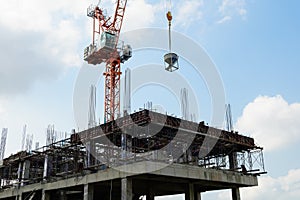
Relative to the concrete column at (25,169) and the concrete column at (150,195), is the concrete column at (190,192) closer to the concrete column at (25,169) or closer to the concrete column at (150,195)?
the concrete column at (150,195)

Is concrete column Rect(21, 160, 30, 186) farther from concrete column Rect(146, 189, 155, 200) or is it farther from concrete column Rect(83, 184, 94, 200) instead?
concrete column Rect(146, 189, 155, 200)

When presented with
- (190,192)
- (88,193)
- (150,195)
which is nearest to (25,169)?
(88,193)

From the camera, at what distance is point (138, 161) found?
28609mm

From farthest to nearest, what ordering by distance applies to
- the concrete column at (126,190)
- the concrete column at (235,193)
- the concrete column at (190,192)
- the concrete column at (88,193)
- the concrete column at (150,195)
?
1. the concrete column at (235,193)
2. the concrete column at (150,195)
3. the concrete column at (190,192)
4. the concrete column at (88,193)
5. the concrete column at (126,190)

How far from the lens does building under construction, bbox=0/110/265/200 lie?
3098cm

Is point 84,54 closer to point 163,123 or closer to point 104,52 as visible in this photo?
point 104,52

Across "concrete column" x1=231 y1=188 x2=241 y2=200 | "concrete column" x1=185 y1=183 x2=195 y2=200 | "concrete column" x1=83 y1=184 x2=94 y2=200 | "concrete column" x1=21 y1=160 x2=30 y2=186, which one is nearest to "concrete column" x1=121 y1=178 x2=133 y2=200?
"concrete column" x1=83 y1=184 x2=94 y2=200

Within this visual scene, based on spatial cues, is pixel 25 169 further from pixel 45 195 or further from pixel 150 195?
pixel 150 195

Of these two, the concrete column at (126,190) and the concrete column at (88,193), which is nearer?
the concrete column at (126,190)

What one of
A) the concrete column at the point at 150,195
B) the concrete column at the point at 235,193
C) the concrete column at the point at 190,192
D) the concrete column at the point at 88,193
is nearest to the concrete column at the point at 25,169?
the concrete column at the point at 88,193

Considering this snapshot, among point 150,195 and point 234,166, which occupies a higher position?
point 234,166

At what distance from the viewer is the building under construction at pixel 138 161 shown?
→ 3098 centimetres

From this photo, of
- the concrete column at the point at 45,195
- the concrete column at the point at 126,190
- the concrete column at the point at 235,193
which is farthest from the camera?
the concrete column at the point at 235,193

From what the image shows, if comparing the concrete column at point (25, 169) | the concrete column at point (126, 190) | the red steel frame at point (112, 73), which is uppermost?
the red steel frame at point (112, 73)
